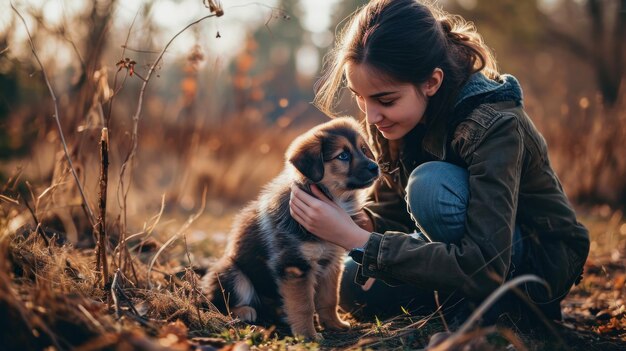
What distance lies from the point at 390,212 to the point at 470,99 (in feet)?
3.21

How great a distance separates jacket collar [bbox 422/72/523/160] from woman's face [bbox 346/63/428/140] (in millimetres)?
113

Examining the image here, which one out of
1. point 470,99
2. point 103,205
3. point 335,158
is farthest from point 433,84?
point 103,205

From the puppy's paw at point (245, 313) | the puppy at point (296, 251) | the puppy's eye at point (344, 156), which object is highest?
the puppy's eye at point (344, 156)

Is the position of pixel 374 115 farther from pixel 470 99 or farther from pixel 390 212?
pixel 390 212

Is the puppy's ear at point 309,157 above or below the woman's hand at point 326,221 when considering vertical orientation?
above

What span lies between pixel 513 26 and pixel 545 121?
10.5m

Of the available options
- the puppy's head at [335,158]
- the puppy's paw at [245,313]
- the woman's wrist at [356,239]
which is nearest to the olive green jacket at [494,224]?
the woman's wrist at [356,239]

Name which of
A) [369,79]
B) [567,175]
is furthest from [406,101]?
[567,175]

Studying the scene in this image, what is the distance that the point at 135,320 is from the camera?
2.12 metres

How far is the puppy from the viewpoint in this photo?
9.32ft

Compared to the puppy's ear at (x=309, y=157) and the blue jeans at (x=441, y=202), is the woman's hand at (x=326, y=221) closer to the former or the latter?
the puppy's ear at (x=309, y=157)

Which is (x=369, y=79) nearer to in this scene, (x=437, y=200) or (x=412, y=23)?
(x=412, y=23)

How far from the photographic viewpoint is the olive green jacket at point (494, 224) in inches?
92.9

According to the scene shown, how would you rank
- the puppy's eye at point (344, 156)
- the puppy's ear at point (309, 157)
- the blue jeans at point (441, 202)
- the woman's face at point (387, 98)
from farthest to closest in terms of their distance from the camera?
the puppy's eye at point (344, 156) < the puppy's ear at point (309, 157) < the woman's face at point (387, 98) < the blue jeans at point (441, 202)
